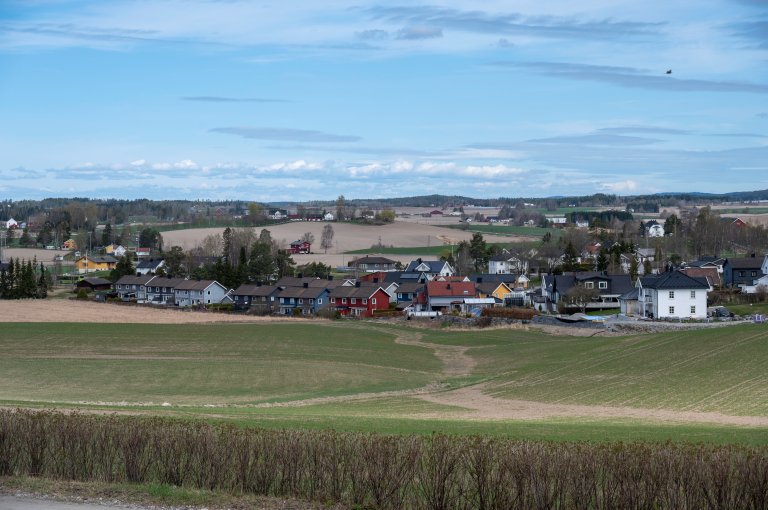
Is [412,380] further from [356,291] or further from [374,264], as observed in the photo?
[374,264]

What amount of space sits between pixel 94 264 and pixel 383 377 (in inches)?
4884

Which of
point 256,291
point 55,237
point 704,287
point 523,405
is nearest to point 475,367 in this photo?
point 523,405

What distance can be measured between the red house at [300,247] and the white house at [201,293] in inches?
2207

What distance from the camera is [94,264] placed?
160m

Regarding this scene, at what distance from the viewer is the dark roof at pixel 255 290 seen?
111 metres

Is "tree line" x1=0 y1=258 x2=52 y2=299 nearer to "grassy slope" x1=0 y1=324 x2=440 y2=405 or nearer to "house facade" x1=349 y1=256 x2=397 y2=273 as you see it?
"grassy slope" x1=0 y1=324 x2=440 y2=405

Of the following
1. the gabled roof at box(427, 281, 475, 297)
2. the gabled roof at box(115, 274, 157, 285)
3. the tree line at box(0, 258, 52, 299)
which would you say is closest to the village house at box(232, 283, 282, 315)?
the gabled roof at box(115, 274, 157, 285)

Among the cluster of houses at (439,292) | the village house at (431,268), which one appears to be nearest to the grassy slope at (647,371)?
the cluster of houses at (439,292)

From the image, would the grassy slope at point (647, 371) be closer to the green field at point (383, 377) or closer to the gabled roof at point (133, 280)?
the green field at point (383, 377)

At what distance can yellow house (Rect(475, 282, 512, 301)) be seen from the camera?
10550 cm

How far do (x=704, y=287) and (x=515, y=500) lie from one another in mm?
66288

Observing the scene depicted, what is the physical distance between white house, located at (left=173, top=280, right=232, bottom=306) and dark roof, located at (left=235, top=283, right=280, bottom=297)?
9.24 ft

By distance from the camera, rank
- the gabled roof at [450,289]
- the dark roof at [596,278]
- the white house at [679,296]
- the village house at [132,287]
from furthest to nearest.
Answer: the village house at [132,287], the gabled roof at [450,289], the dark roof at [596,278], the white house at [679,296]

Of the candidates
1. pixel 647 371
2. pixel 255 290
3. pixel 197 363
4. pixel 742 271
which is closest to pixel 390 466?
pixel 647 371
